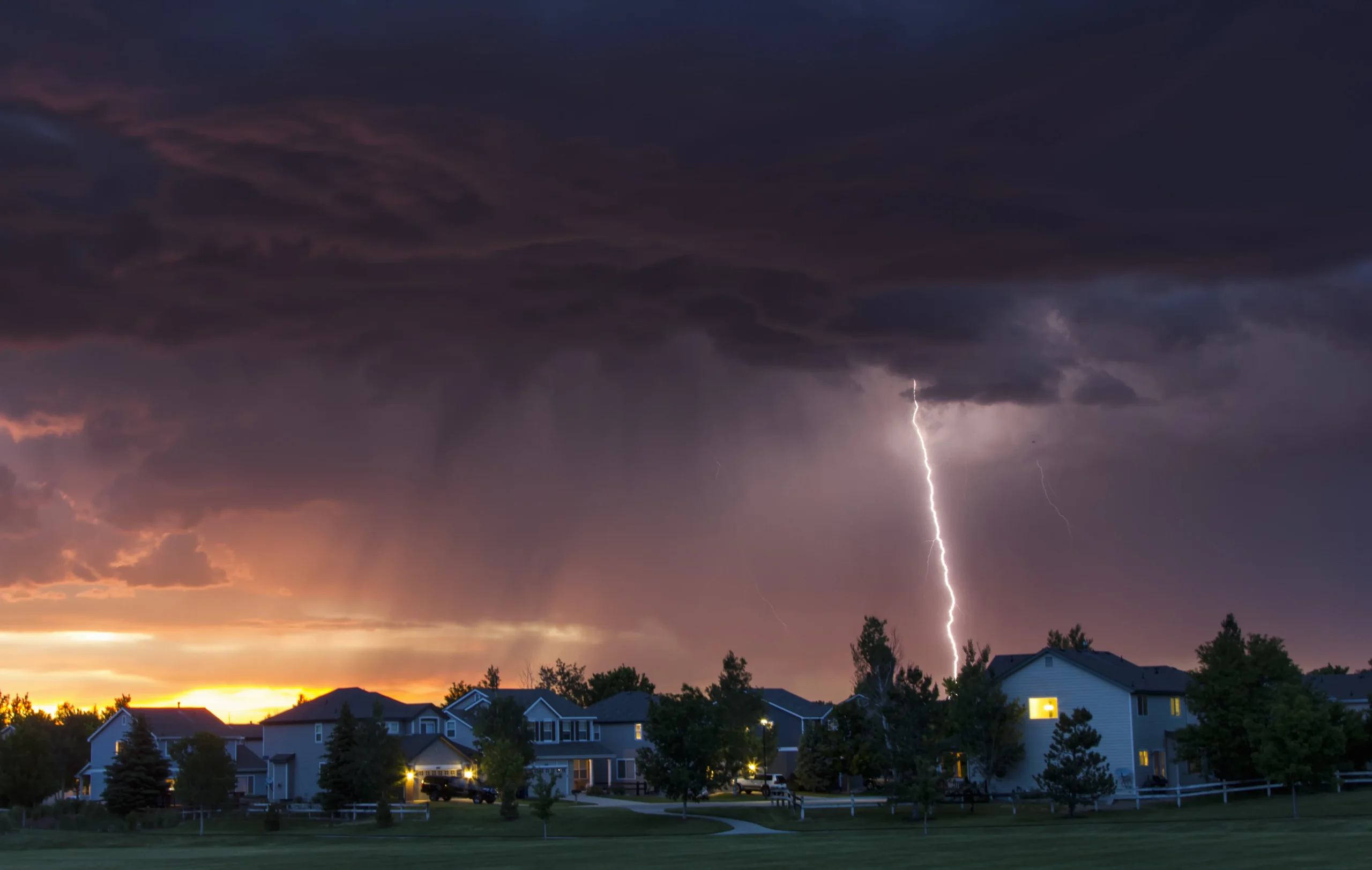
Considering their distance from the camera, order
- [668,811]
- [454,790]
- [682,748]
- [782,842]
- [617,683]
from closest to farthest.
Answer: [782,842] → [682,748] → [668,811] → [454,790] → [617,683]

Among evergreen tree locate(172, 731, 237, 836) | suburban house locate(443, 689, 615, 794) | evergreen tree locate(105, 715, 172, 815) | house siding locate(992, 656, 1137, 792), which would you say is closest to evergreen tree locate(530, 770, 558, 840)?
evergreen tree locate(172, 731, 237, 836)

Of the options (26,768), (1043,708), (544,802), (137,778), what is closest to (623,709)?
(137,778)

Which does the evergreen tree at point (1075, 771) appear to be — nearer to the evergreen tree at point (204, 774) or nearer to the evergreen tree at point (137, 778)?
the evergreen tree at point (204, 774)

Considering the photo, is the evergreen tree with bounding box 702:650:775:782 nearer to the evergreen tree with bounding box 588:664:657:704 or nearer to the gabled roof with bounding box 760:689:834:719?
the gabled roof with bounding box 760:689:834:719

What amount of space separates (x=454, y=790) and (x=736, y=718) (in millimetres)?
23738

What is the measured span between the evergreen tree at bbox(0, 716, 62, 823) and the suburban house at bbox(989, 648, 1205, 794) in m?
80.6

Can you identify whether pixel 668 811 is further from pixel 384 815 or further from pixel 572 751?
pixel 572 751

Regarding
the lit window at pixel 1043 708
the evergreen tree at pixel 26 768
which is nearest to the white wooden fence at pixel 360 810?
the evergreen tree at pixel 26 768

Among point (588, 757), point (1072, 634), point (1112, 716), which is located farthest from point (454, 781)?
point (1072, 634)

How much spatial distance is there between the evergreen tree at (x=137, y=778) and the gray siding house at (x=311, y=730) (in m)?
12.8

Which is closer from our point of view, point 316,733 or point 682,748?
point 682,748

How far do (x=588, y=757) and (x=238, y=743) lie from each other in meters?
35.9

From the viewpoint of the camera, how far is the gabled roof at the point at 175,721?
121250 millimetres

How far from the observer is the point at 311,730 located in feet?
371
